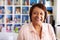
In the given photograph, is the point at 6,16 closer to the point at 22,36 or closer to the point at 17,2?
the point at 17,2

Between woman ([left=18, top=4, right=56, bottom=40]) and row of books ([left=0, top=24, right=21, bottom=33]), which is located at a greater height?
woman ([left=18, top=4, right=56, bottom=40])

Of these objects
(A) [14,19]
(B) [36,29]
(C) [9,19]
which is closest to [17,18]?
(A) [14,19]

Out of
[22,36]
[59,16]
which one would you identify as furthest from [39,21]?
[59,16]

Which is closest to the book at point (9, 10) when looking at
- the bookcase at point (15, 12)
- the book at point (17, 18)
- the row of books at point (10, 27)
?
the bookcase at point (15, 12)

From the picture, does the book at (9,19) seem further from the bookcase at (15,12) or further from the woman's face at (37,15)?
the woman's face at (37,15)

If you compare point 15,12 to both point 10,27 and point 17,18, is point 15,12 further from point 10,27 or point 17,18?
point 10,27

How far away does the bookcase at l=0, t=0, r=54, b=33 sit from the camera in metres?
3.36

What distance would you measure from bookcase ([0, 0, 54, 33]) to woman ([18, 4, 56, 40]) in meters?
2.10

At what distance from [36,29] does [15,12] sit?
7.07 feet

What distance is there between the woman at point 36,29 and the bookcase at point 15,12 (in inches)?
82.8

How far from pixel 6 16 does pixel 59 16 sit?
127 cm

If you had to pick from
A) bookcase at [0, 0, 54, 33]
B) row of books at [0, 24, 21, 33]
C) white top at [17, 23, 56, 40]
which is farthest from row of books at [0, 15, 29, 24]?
white top at [17, 23, 56, 40]

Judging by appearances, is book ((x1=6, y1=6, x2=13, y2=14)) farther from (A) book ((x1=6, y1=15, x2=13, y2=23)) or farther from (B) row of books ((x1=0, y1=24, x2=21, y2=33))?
(B) row of books ((x1=0, y1=24, x2=21, y2=33))

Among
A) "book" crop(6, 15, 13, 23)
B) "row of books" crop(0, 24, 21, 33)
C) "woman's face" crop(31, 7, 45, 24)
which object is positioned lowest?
"row of books" crop(0, 24, 21, 33)
